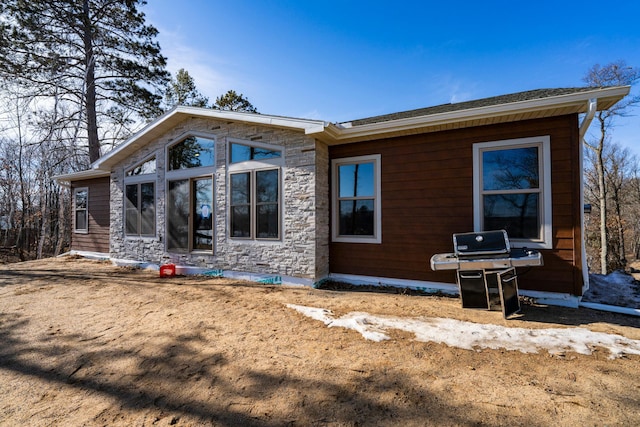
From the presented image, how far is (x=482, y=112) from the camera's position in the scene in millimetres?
4324

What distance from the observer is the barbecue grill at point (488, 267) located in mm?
3678

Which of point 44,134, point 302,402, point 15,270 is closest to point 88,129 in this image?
point 44,134

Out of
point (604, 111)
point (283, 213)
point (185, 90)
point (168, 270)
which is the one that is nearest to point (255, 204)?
point (283, 213)

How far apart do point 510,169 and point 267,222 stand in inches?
177

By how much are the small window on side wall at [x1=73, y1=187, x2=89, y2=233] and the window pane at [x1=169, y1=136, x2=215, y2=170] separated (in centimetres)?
505

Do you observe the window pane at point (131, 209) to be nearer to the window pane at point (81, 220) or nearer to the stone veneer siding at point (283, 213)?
the stone veneer siding at point (283, 213)

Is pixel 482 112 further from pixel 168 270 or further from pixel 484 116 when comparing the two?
pixel 168 270

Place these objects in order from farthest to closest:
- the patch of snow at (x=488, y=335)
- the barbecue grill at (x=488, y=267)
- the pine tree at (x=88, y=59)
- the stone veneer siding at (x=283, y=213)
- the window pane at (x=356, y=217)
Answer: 1. the pine tree at (x=88, y=59)
2. the window pane at (x=356, y=217)
3. the stone veneer siding at (x=283, y=213)
4. the barbecue grill at (x=488, y=267)
5. the patch of snow at (x=488, y=335)

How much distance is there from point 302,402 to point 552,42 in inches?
425

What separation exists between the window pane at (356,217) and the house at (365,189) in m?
0.02

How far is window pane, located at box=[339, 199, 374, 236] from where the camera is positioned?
18.4 ft

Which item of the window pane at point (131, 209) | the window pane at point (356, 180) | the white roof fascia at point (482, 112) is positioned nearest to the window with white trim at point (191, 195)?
the window pane at point (131, 209)

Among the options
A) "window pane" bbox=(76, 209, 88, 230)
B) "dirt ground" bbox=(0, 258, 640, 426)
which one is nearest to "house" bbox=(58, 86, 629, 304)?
"dirt ground" bbox=(0, 258, 640, 426)

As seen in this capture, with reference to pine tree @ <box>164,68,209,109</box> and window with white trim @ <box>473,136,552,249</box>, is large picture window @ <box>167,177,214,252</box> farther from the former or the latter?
pine tree @ <box>164,68,209,109</box>
